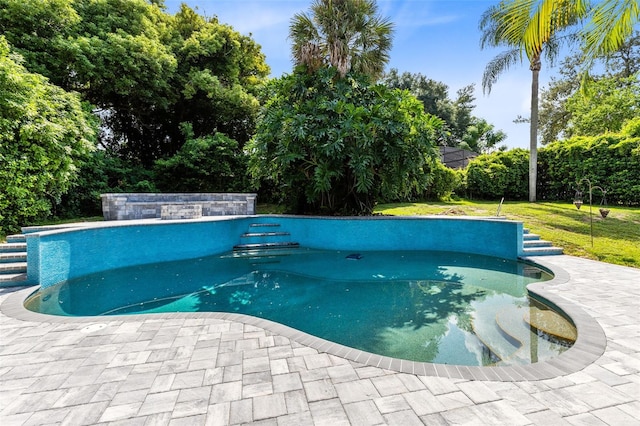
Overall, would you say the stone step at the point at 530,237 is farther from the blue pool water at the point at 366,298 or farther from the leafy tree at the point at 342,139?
the leafy tree at the point at 342,139

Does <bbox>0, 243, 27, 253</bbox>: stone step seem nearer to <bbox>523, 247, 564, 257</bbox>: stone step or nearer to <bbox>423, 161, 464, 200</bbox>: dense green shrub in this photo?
<bbox>523, 247, 564, 257</bbox>: stone step

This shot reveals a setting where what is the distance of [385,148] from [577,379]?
796 centimetres

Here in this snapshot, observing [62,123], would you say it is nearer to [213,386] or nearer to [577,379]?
[213,386]

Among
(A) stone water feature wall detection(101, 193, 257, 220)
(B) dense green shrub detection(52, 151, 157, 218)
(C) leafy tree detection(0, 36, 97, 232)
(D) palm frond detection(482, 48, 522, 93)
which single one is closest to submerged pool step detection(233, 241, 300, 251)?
(A) stone water feature wall detection(101, 193, 257, 220)

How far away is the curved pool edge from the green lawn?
4.48 m

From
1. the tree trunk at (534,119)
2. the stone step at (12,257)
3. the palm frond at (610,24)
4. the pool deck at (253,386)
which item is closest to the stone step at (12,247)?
the stone step at (12,257)

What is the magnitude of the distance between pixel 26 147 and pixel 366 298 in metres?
9.52

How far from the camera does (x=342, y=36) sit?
10781 mm

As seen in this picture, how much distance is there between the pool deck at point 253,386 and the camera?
214 centimetres

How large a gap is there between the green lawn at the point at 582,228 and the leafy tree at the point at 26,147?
12.6 meters

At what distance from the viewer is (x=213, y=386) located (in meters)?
2.50

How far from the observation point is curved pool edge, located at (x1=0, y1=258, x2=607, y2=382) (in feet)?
8.74

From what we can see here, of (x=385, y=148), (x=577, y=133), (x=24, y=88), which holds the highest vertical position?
(x=577, y=133)

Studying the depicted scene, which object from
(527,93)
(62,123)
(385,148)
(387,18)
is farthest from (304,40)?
(527,93)
